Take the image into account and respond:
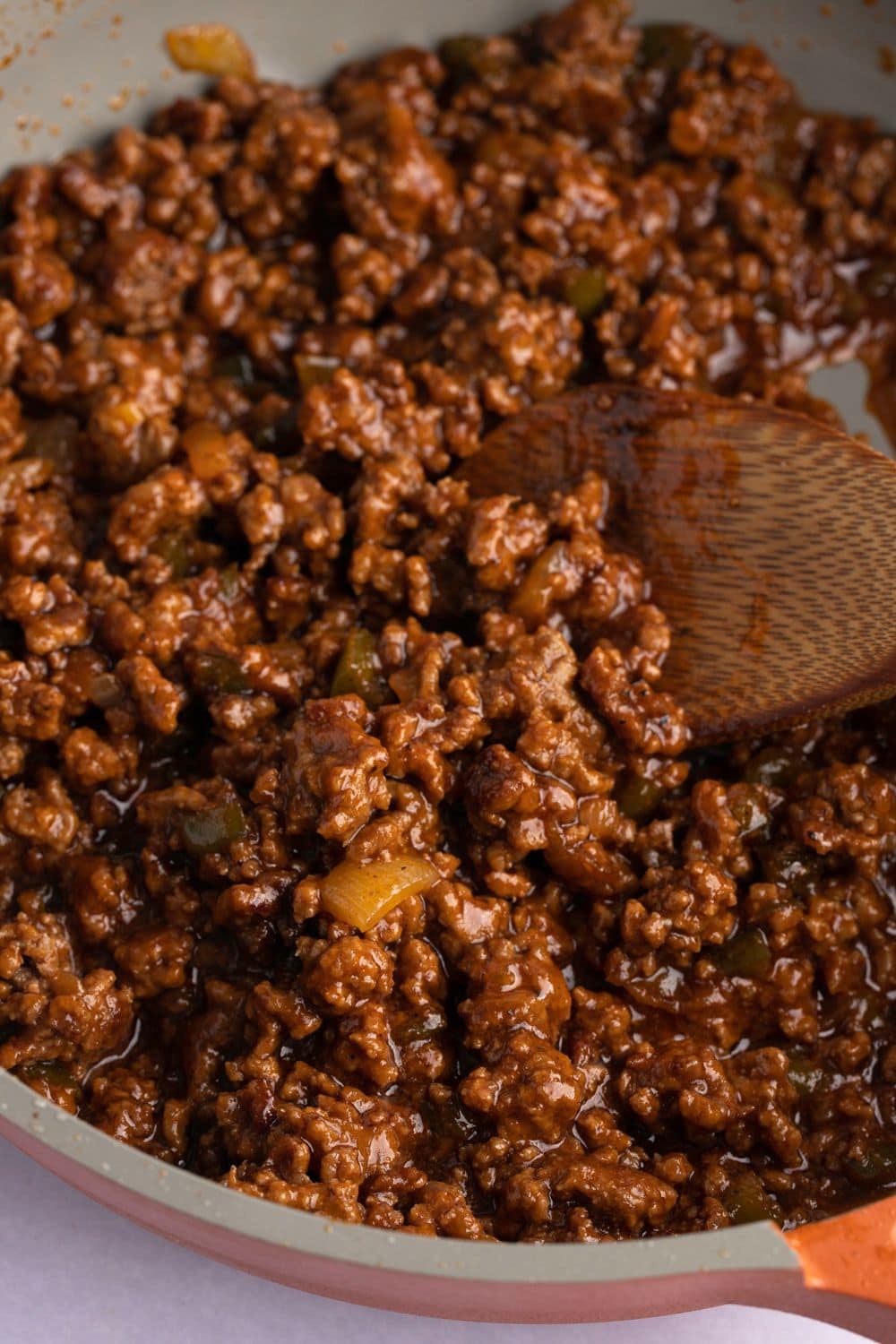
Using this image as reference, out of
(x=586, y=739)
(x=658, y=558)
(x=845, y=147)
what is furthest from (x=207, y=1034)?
(x=845, y=147)

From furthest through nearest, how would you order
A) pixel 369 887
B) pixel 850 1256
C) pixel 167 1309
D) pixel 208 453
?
pixel 208 453 → pixel 167 1309 → pixel 369 887 → pixel 850 1256

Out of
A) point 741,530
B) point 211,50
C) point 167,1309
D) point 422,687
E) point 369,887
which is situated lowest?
point 167,1309

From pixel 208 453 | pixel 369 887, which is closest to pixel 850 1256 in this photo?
pixel 369 887

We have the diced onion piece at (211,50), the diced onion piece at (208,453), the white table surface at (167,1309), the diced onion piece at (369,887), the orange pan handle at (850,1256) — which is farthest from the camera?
the diced onion piece at (211,50)

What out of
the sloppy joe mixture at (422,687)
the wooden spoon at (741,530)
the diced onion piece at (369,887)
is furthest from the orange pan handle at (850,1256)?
the wooden spoon at (741,530)

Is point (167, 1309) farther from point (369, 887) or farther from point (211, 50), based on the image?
point (211, 50)

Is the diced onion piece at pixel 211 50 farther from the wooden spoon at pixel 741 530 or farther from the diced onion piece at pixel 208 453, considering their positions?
the wooden spoon at pixel 741 530

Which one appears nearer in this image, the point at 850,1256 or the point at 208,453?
the point at 850,1256
